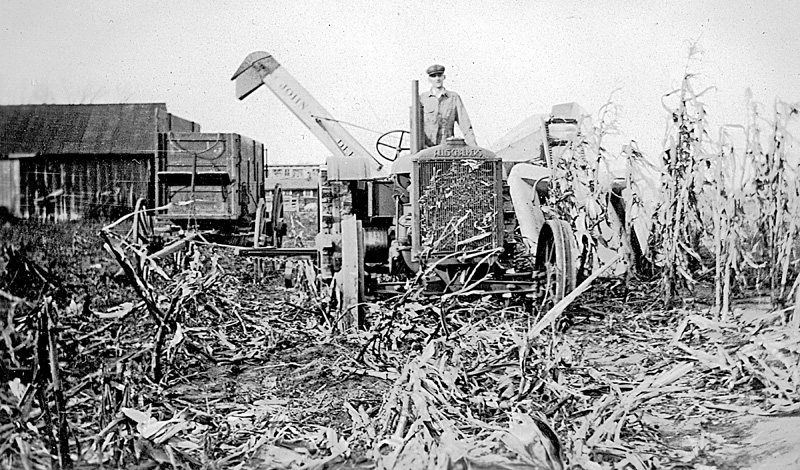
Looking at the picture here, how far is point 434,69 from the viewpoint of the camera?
3.28 meters

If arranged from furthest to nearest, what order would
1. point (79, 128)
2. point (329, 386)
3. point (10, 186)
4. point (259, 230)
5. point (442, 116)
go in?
point (259, 230), point (79, 128), point (442, 116), point (329, 386), point (10, 186)

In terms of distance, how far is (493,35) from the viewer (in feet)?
9.26

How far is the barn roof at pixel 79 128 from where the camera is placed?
109 inches

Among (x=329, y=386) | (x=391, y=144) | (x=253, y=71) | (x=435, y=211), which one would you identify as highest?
(x=253, y=71)

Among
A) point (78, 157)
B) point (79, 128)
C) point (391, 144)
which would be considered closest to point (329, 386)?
point (391, 144)

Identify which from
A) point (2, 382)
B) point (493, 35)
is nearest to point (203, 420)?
point (2, 382)

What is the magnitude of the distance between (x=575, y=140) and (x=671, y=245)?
0.74 metres

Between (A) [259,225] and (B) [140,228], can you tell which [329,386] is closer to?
(B) [140,228]

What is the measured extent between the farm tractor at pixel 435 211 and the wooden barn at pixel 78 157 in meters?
0.95

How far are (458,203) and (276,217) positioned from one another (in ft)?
12.7

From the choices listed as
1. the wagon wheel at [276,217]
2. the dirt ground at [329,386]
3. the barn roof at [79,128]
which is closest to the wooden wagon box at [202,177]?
the barn roof at [79,128]

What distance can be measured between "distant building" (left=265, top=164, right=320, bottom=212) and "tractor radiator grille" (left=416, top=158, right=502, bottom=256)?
5837mm

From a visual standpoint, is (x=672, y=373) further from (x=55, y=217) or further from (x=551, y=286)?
(x=55, y=217)

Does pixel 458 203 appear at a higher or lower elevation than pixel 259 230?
higher
